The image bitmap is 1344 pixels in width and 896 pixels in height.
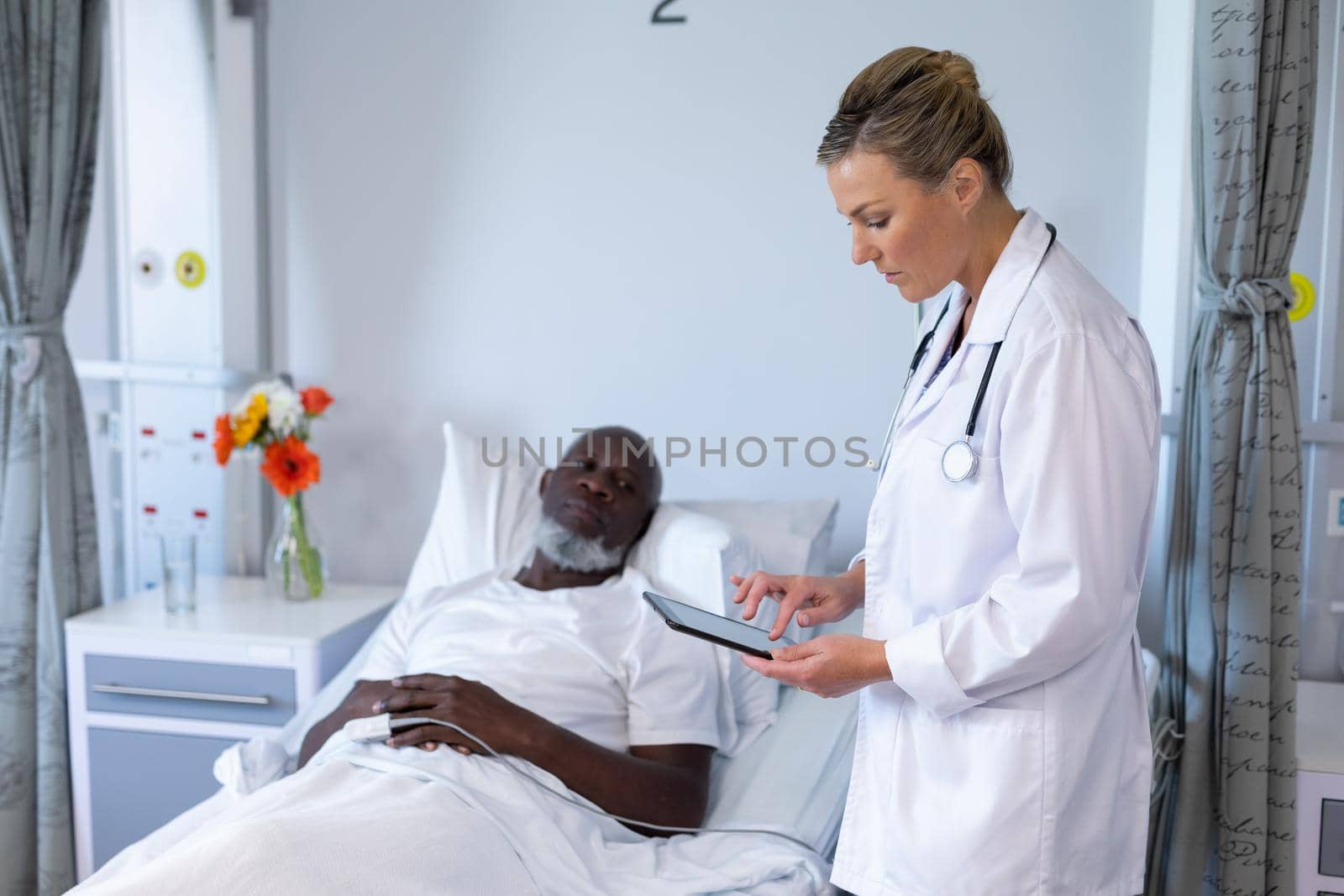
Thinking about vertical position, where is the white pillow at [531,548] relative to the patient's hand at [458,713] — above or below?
above

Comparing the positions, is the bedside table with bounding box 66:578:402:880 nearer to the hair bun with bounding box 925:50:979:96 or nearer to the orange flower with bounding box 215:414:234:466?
the orange flower with bounding box 215:414:234:466

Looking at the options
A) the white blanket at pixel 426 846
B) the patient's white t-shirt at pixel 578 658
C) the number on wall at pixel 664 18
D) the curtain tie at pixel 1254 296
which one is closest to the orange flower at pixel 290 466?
the patient's white t-shirt at pixel 578 658

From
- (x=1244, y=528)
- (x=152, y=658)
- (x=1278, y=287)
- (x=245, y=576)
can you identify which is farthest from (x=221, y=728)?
(x=1278, y=287)

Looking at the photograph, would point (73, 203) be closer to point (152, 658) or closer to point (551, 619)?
point (152, 658)

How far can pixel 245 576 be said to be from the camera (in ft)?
9.06

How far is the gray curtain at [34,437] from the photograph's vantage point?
7.66ft

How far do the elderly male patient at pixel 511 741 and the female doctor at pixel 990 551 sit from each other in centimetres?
46

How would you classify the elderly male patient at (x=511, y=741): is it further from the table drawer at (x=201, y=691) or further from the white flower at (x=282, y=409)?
the white flower at (x=282, y=409)

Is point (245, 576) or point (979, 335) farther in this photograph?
point (245, 576)

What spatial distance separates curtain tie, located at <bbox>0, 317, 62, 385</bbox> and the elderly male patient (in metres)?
0.94

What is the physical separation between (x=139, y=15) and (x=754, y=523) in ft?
6.01

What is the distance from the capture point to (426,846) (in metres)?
1.47

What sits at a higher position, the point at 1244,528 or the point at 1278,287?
the point at 1278,287

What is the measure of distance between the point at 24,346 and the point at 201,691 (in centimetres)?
80
